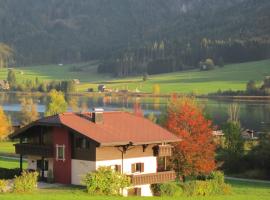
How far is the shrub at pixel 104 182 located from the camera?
1831 inches

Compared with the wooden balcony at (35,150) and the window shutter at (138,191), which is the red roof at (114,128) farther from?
the window shutter at (138,191)

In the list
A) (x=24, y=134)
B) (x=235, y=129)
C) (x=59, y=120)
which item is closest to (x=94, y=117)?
(x=59, y=120)

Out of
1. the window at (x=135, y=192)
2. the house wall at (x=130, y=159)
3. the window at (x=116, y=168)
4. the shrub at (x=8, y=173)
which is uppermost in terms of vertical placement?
the house wall at (x=130, y=159)

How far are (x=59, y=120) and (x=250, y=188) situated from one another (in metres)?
18.0

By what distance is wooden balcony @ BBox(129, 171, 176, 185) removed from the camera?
166 feet

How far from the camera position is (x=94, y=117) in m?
52.3

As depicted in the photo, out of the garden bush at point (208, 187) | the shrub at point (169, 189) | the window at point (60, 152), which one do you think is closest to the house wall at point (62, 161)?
the window at point (60, 152)

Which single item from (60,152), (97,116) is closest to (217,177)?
(97,116)

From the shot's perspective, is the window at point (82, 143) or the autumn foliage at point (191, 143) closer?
the window at point (82, 143)

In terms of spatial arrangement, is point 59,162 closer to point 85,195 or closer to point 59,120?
point 59,120

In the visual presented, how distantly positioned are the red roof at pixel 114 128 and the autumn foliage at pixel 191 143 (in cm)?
638

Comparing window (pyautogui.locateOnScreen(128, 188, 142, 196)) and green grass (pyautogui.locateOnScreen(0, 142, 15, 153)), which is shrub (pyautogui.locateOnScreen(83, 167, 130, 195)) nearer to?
window (pyautogui.locateOnScreen(128, 188, 142, 196))

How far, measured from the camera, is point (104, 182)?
46.8 m

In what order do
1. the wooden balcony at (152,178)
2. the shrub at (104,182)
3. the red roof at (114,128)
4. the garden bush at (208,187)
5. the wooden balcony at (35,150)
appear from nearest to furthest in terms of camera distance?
1. the shrub at (104,182)
2. the red roof at (114,128)
3. the wooden balcony at (152,178)
4. the garden bush at (208,187)
5. the wooden balcony at (35,150)
